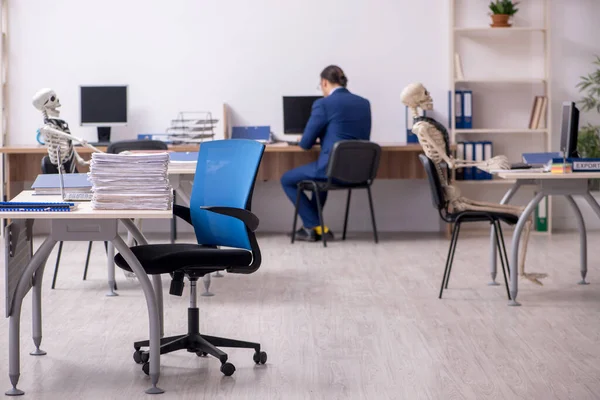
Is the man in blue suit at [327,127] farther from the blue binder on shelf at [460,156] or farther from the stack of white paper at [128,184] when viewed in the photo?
the stack of white paper at [128,184]

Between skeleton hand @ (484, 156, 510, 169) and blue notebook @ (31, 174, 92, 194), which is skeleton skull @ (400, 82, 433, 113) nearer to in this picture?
skeleton hand @ (484, 156, 510, 169)

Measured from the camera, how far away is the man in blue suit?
697cm

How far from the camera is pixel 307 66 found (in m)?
Answer: 7.73

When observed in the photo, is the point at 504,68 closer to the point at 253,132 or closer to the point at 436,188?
the point at 253,132

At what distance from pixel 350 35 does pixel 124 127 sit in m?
2.08

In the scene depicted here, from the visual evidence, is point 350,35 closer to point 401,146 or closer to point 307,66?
point 307,66

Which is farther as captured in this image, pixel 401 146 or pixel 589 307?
pixel 401 146

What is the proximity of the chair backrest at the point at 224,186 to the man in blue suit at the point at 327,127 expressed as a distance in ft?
10.7

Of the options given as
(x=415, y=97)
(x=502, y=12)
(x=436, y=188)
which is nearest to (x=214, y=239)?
(x=436, y=188)

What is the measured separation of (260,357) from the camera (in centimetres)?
348

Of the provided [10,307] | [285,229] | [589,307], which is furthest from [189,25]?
[10,307]

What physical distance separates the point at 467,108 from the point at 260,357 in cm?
452

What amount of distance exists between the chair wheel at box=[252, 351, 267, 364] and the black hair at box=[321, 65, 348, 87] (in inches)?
154

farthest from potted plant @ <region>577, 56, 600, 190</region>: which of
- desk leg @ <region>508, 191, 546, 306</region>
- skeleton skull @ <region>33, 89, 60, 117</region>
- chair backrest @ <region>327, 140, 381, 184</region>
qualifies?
skeleton skull @ <region>33, 89, 60, 117</region>
